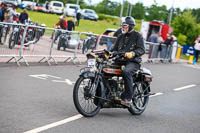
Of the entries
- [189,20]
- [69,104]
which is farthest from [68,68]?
[189,20]

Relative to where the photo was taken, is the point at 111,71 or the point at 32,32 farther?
the point at 32,32

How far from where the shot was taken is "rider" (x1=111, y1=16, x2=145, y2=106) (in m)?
7.91

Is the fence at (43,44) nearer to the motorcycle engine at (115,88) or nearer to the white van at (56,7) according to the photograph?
the motorcycle engine at (115,88)

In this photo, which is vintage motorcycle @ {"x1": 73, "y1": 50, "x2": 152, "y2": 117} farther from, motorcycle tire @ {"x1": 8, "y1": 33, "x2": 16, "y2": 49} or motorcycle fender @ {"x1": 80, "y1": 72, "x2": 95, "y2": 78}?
motorcycle tire @ {"x1": 8, "y1": 33, "x2": 16, "y2": 49}

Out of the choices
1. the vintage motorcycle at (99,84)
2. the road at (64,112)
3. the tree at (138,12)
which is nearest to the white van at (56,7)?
the road at (64,112)

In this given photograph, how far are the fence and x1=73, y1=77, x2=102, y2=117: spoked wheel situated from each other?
6623 mm

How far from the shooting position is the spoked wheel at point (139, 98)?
8.58m

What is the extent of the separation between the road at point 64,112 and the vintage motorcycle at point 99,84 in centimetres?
22

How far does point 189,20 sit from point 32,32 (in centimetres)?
5954

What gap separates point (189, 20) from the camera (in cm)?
7188

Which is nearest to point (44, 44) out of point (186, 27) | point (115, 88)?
point (115, 88)

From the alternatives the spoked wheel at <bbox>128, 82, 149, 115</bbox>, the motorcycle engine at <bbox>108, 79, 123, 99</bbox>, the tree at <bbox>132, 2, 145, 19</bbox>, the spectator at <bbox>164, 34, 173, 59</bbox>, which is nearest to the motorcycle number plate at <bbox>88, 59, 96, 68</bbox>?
the motorcycle engine at <bbox>108, 79, 123, 99</bbox>

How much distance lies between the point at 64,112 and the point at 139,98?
5.47ft

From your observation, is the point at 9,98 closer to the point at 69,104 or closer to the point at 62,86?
the point at 69,104
